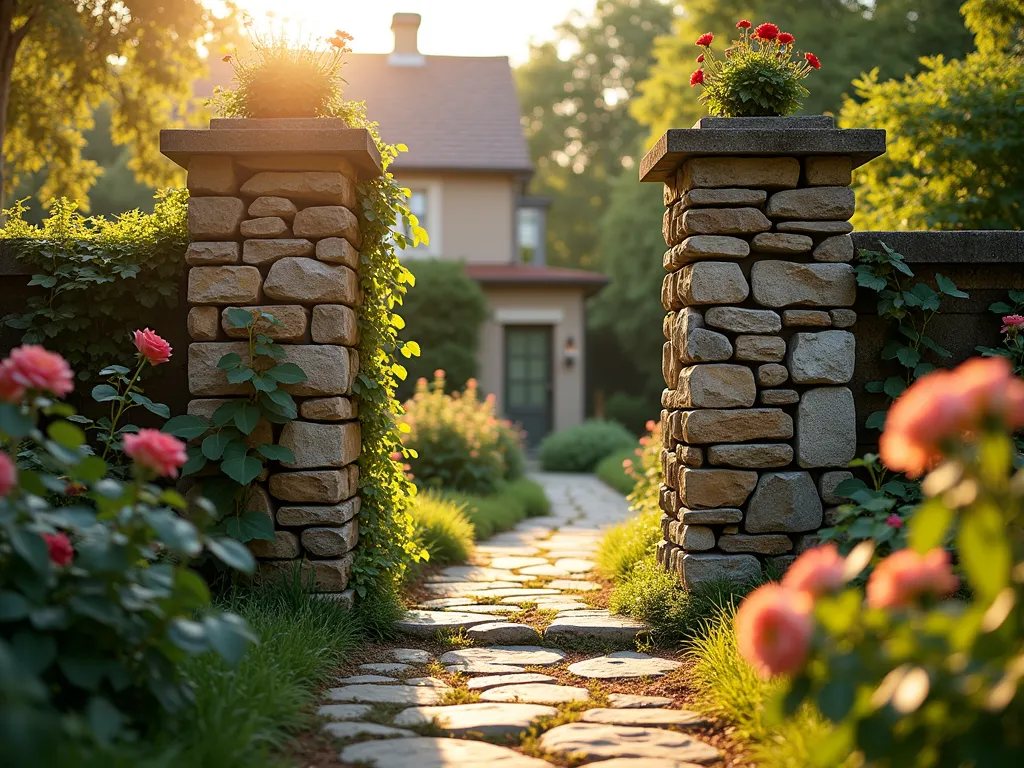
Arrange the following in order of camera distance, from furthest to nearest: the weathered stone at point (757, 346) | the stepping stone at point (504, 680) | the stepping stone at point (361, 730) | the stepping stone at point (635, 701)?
the weathered stone at point (757, 346)
the stepping stone at point (504, 680)
the stepping stone at point (635, 701)
the stepping stone at point (361, 730)

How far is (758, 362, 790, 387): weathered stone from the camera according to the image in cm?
391

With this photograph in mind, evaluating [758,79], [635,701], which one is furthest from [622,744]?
[758,79]

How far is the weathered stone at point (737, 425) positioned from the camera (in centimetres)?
390

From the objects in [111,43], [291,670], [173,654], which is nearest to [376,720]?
[291,670]

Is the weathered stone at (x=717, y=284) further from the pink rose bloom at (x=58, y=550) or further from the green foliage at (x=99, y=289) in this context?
the pink rose bloom at (x=58, y=550)

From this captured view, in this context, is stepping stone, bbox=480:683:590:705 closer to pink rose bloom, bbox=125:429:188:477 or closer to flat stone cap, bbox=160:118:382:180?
pink rose bloom, bbox=125:429:188:477

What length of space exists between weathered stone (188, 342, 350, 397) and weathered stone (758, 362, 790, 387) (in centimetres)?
173

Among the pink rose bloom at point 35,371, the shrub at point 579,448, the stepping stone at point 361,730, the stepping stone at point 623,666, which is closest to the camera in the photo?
the pink rose bloom at point 35,371

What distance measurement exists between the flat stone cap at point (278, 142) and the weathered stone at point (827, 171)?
5.97 feet

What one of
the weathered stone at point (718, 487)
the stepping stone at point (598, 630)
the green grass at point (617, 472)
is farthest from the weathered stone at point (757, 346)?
the green grass at point (617, 472)

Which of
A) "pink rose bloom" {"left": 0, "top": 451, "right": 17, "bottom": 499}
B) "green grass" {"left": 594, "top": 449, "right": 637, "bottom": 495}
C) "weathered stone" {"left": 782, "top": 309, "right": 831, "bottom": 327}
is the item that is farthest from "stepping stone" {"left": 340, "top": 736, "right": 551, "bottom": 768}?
"green grass" {"left": 594, "top": 449, "right": 637, "bottom": 495}

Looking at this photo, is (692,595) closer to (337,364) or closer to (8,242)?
(337,364)

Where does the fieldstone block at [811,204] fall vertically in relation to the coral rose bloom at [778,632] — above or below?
above

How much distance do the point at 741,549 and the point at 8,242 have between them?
3376mm
